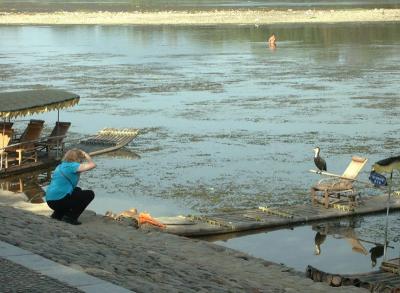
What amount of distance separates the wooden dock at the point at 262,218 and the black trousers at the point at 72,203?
82.9 inches

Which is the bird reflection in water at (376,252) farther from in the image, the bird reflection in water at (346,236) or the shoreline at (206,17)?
the shoreline at (206,17)

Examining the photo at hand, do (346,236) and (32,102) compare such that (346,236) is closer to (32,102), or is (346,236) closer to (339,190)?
(339,190)

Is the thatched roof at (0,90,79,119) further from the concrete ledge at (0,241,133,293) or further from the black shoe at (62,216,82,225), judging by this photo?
the concrete ledge at (0,241,133,293)

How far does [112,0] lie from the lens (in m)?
178

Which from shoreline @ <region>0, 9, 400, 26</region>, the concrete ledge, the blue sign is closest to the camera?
the concrete ledge

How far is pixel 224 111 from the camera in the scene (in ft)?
113

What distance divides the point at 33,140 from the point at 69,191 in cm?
1028

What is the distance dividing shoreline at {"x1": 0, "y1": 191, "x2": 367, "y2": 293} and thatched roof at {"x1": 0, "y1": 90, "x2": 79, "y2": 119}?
734cm

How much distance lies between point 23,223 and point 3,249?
332cm

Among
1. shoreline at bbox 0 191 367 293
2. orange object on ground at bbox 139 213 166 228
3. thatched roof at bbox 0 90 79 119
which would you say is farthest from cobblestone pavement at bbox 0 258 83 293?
thatched roof at bbox 0 90 79 119

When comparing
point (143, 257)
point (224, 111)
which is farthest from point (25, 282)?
point (224, 111)

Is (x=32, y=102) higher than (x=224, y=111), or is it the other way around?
(x=32, y=102)

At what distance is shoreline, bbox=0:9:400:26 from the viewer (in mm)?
95500

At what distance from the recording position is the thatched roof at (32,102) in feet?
79.0
